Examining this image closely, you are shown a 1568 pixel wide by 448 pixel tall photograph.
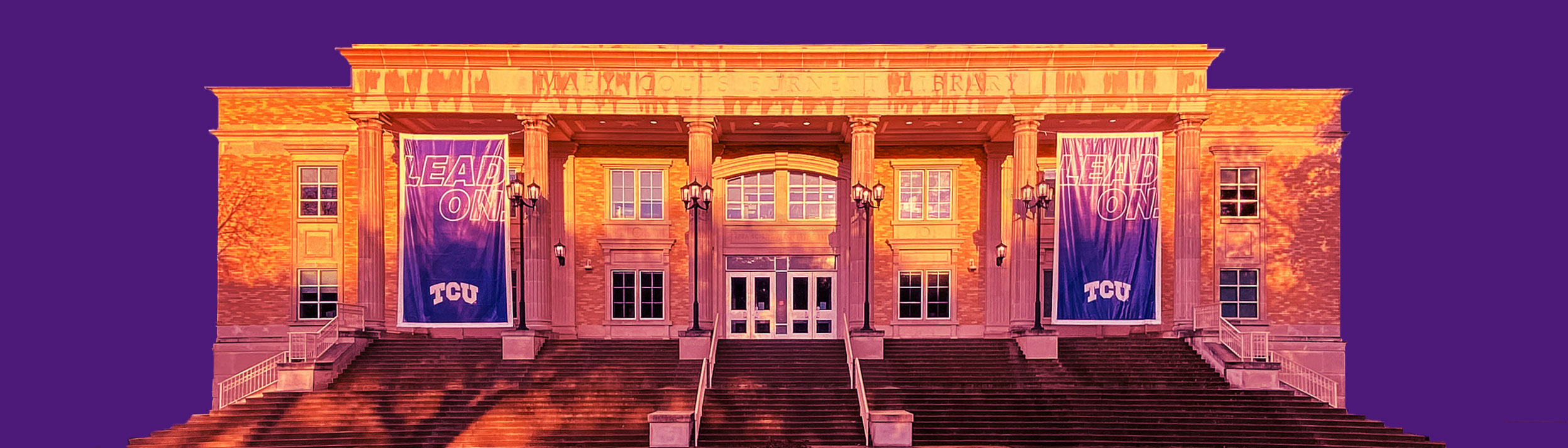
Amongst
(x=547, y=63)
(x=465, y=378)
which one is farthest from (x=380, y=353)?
(x=547, y=63)

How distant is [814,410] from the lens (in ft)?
82.4

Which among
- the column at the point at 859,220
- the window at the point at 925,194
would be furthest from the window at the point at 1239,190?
the column at the point at 859,220

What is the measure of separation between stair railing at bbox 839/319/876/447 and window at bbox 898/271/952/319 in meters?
3.04

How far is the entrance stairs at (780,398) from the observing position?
23.9m

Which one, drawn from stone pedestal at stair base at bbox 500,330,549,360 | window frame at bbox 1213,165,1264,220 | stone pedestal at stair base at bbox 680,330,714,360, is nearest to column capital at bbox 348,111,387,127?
stone pedestal at stair base at bbox 500,330,549,360

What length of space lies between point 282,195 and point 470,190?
639 cm

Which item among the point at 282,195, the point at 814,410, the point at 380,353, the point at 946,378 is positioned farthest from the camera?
the point at 282,195

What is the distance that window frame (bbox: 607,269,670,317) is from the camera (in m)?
35.4

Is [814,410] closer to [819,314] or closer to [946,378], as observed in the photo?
[946,378]

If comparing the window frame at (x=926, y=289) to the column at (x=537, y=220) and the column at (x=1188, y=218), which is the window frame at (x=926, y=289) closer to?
the column at (x=1188, y=218)

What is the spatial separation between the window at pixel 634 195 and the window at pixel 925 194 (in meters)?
6.33

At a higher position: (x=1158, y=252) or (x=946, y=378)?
(x=1158, y=252)

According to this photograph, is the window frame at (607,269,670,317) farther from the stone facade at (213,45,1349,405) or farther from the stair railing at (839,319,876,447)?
the stair railing at (839,319,876,447)

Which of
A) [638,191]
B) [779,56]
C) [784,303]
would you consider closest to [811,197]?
[784,303]
